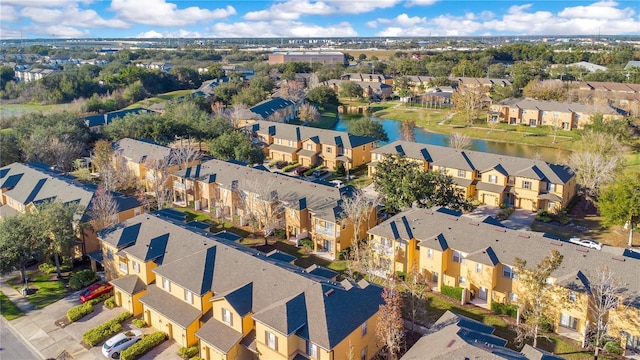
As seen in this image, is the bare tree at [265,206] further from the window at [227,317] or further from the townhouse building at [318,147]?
the townhouse building at [318,147]

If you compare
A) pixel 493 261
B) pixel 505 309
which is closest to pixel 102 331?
pixel 493 261

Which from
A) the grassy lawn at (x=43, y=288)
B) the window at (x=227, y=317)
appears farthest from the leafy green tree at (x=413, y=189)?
the grassy lawn at (x=43, y=288)

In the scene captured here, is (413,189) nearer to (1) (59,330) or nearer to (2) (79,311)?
(2) (79,311)

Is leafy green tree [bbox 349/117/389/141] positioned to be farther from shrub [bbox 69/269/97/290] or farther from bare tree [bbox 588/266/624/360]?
bare tree [bbox 588/266/624/360]

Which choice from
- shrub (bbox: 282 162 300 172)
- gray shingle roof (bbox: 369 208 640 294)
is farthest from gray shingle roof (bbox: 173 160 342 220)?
shrub (bbox: 282 162 300 172)

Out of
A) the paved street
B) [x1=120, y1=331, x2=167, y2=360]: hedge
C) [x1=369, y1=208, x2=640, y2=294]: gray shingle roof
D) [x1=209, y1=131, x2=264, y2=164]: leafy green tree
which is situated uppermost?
[x1=209, y1=131, x2=264, y2=164]: leafy green tree

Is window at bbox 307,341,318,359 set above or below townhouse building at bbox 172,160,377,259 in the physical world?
below
